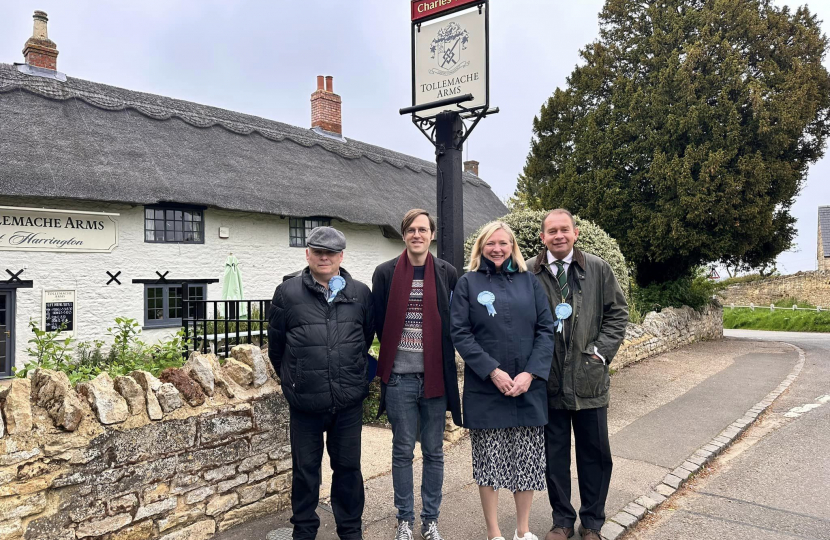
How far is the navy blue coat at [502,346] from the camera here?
9.92 ft

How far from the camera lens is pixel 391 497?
401 cm

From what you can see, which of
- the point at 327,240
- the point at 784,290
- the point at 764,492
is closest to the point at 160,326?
the point at 327,240

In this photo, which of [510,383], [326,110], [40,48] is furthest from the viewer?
[326,110]

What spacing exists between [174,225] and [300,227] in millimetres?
3232

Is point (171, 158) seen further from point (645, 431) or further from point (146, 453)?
point (645, 431)

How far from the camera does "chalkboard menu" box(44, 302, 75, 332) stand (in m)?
10.3

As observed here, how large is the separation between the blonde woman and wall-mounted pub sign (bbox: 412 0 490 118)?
2.27m

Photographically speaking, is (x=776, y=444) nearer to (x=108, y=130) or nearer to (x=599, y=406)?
(x=599, y=406)

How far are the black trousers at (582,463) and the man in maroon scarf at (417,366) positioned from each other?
62 centimetres

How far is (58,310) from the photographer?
10398 millimetres

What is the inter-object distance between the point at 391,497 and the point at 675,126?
12.1 m

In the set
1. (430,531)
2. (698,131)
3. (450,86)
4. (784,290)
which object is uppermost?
(698,131)

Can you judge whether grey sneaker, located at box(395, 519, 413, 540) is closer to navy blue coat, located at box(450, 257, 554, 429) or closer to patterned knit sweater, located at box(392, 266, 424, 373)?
navy blue coat, located at box(450, 257, 554, 429)

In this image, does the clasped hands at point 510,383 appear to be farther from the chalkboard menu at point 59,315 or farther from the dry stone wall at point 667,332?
the chalkboard menu at point 59,315
